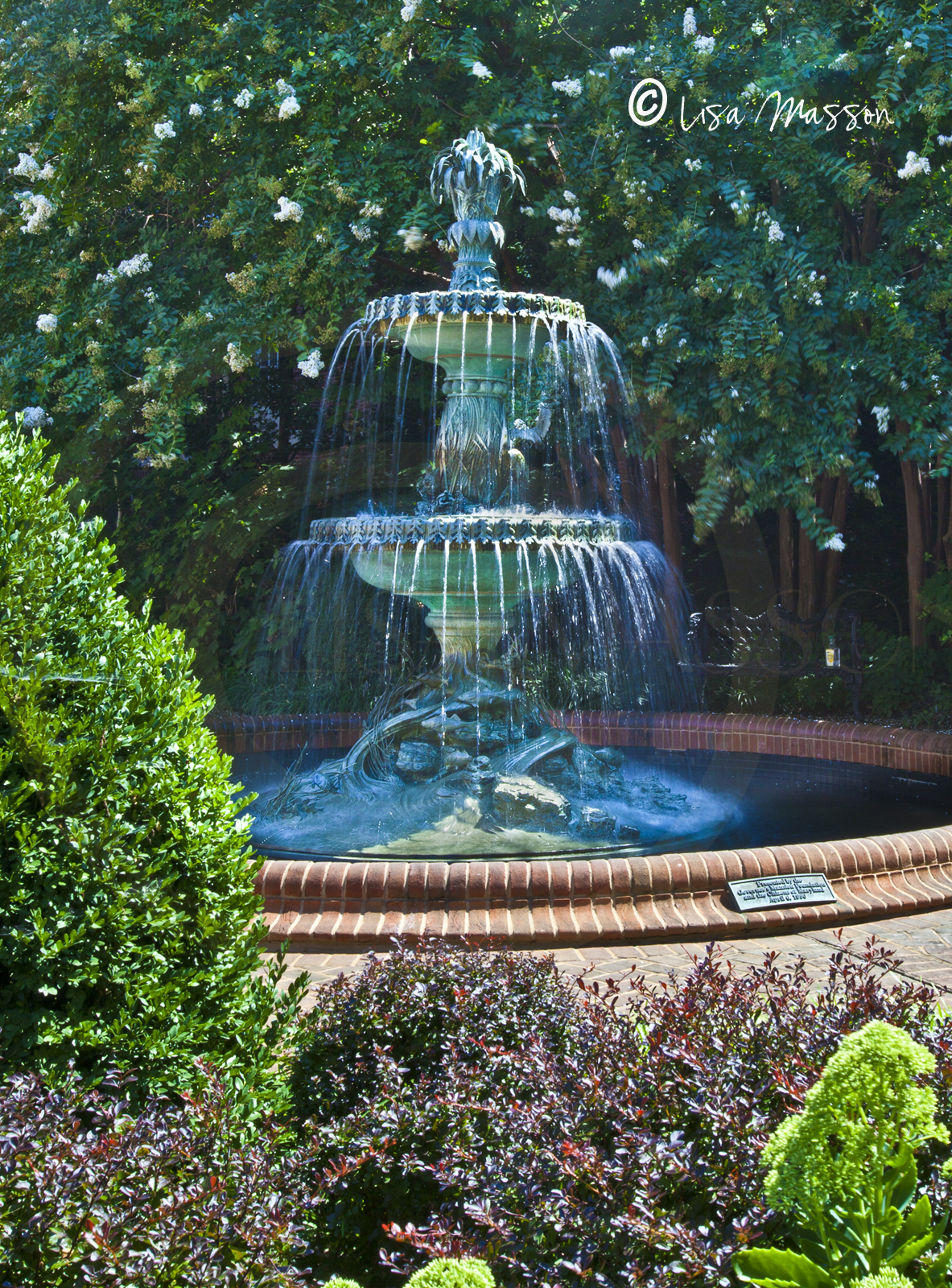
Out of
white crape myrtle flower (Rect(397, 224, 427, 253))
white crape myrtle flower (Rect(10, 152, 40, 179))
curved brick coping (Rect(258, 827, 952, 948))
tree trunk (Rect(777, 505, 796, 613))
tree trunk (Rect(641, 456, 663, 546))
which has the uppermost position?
white crape myrtle flower (Rect(10, 152, 40, 179))

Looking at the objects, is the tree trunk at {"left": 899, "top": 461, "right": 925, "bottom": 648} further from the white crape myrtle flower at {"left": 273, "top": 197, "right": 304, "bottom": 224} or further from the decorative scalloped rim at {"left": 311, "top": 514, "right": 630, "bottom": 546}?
the white crape myrtle flower at {"left": 273, "top": 197, "right": 304, "bottom": 224}

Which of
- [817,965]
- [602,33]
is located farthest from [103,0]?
[817,965]

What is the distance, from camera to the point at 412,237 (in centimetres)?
1065

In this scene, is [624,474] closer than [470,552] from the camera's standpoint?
No

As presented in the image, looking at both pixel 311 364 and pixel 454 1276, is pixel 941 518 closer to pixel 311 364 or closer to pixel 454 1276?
pixel 311 364

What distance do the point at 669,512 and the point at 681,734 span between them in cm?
333

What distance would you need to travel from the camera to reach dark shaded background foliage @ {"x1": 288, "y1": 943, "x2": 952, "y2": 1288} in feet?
6.44

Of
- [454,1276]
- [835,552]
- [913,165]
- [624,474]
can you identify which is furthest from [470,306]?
[835,552]

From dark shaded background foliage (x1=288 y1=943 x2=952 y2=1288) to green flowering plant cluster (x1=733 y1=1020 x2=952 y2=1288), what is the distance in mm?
→ 126

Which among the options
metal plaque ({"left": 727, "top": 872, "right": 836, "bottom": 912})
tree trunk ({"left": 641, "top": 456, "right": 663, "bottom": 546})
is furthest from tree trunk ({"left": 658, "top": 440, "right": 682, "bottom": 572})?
metal plaque ({"left": 727, "top": 872, "right": 836, "bottom": 912})

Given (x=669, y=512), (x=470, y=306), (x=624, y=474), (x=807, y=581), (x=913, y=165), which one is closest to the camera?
(x=470, y=306)

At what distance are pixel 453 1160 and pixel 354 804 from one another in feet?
16.6

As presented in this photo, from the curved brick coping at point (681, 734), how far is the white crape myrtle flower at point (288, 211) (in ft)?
15.9

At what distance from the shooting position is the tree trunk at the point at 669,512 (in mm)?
12883
